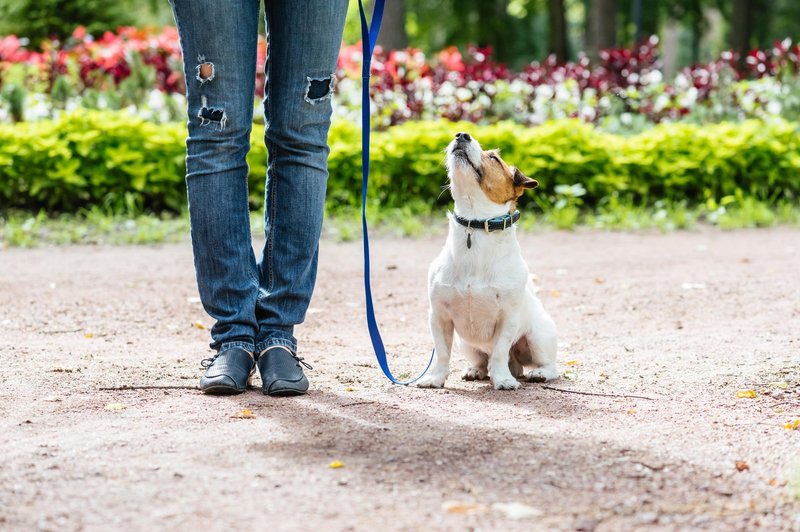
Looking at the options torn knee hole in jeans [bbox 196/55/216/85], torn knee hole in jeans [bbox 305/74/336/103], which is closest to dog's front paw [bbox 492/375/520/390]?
torn knee hole in jeans [bbox 305/74/336/103]

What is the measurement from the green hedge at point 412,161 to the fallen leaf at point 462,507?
5480mm

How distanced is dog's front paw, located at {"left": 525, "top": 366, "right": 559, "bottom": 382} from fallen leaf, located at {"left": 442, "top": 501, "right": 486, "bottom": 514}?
4.90 ft

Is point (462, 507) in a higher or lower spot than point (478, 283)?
lower

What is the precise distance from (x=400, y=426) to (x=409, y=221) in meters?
4.33

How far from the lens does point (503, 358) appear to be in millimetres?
3557

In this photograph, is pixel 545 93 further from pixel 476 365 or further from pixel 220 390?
pixel 220 390

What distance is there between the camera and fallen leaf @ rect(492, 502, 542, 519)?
7.24ft

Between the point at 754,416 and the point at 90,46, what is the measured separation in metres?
11.0

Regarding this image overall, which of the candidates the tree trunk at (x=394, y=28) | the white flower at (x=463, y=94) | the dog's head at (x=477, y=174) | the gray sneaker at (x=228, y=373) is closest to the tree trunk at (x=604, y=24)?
the tree trunk at (x=394, y=28)

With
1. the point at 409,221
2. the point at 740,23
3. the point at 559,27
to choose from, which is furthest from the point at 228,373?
the point at 740,23

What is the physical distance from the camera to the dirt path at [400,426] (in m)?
2.26

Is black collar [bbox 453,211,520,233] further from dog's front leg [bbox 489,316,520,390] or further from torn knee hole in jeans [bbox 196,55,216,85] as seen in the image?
torn knee hole in jeans [bbox 196,55,216,85]

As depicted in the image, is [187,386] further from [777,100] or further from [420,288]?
[777,100]

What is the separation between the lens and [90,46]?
1251 centimetres
